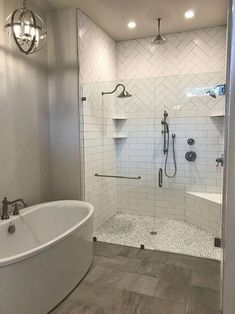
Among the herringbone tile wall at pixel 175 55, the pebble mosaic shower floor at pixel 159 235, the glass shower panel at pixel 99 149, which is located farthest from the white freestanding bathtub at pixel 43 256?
the herringbone tile wall at pixel 175 55

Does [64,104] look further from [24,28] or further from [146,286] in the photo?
[146,286]

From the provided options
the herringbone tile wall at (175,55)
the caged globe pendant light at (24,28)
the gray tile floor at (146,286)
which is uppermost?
the herringbone tile wall at (175,55)

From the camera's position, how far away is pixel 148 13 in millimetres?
3264

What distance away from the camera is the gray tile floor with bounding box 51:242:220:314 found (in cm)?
206

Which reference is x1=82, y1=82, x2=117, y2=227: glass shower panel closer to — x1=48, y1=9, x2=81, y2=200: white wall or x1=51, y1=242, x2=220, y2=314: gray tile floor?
x1=48, y1=9, x2=81, y2=200: white wall

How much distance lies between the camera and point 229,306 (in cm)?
124

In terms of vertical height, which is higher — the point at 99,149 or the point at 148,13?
the point at 148,13

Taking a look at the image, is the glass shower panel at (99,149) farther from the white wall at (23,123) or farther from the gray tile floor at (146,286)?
the gray tile floor at (146,286)

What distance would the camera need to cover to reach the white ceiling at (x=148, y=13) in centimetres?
300

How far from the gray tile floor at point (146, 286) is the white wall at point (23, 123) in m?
1.21

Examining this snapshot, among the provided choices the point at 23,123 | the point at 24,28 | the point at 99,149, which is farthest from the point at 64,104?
the point at 24,28

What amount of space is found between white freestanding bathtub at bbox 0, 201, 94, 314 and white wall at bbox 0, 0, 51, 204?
0.37 meters

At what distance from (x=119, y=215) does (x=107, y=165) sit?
0.89 meters

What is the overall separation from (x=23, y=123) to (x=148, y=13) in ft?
7.03
